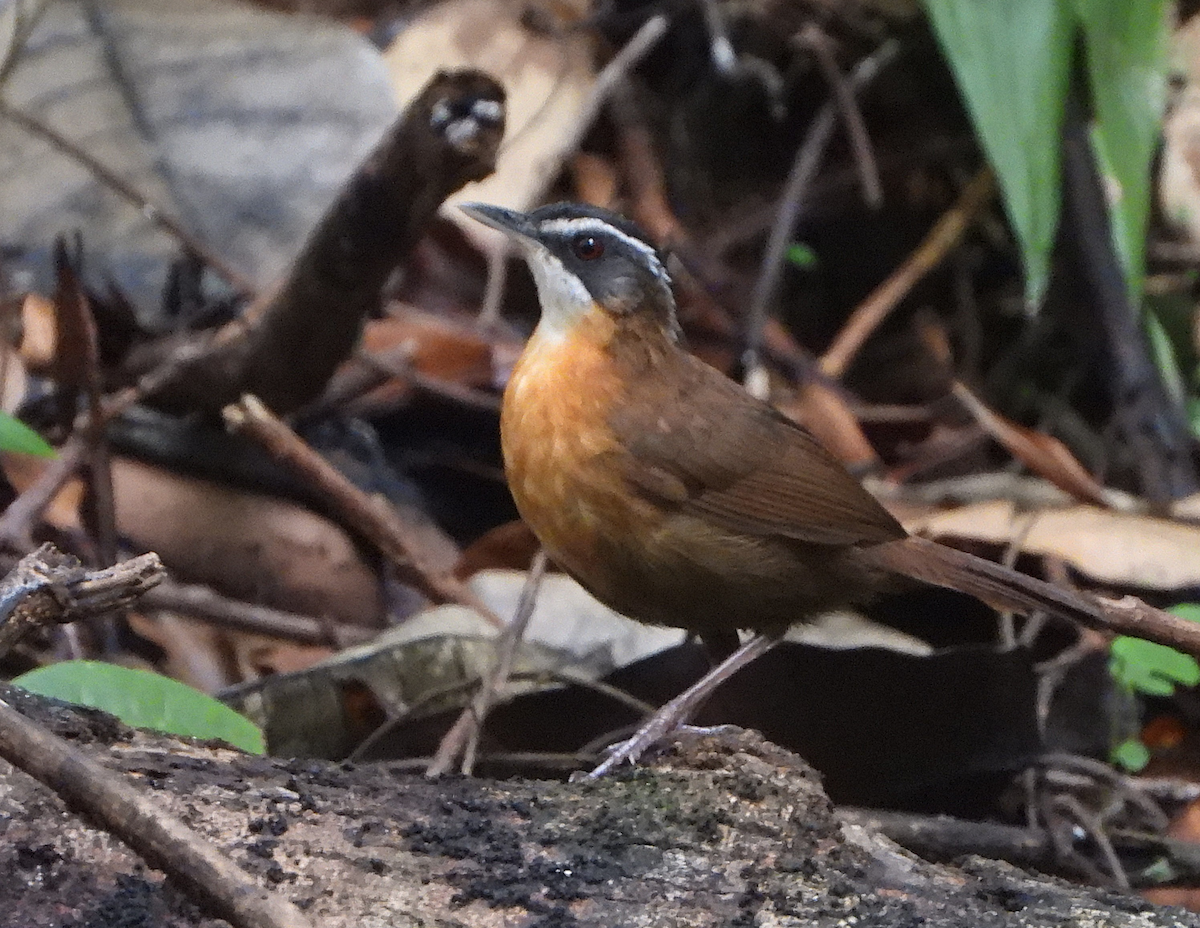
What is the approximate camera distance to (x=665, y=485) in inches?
128

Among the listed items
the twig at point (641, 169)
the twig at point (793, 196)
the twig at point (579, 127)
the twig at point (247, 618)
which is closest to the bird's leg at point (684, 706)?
the twig at point (247, 618)

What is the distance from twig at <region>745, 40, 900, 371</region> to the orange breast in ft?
7.60

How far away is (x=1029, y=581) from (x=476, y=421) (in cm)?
240

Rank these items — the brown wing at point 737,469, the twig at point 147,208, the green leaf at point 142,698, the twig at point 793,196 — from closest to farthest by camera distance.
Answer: the green leaf at point 142,698 < the brown wing at point 737,469 < the twig at point 147,208 < the twig at point 793,196

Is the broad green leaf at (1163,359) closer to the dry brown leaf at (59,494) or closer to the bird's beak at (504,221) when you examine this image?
the bird's beak at (504,221)

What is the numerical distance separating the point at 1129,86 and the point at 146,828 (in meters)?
4.58

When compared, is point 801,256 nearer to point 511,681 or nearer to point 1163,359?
point 1163,359

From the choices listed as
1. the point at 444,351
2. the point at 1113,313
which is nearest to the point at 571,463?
the point at 444,351

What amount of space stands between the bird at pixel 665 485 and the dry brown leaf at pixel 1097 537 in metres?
0.70

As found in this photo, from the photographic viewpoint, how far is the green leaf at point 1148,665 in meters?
3.51

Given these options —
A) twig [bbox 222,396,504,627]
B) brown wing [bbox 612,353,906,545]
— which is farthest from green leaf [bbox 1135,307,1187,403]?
twig [bbox 222,396,504,627]

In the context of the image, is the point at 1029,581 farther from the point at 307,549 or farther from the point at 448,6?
the point at 448,6

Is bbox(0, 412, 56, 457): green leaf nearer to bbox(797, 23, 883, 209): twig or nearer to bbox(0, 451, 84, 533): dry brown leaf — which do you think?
bbox(0, 451, 84, 533): dry brown leaf

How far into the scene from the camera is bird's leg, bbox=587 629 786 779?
9.70ft
